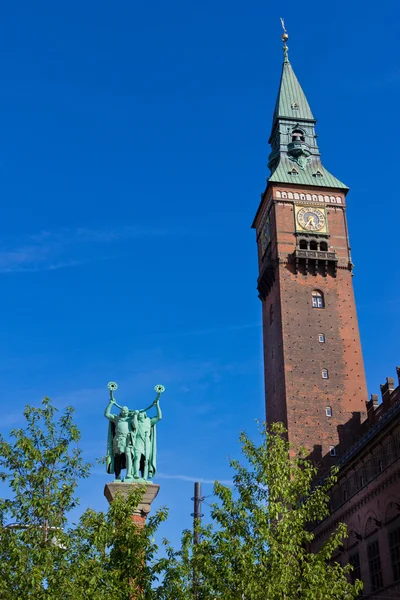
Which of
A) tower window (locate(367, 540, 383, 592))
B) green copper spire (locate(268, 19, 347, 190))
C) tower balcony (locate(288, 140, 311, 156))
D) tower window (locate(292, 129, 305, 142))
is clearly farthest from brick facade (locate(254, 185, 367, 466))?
tower window (locate(367, 540, 383, 592))

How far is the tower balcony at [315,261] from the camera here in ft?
218

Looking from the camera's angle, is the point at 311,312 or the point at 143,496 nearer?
the point at 143,496

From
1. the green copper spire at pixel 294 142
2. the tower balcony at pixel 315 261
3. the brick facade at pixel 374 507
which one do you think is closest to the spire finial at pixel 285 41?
the green copper spire at pixel 294 142

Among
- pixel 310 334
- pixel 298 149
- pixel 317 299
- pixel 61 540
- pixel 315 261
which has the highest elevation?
pixel 298 149

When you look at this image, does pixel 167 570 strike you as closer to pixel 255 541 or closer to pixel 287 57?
pixel 255 541

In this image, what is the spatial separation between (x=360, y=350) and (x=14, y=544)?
4927 cm

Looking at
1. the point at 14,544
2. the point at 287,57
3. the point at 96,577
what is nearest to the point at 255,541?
the point at 96,577

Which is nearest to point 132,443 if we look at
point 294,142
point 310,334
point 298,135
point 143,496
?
point 143,496

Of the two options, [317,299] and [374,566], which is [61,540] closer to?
[374,566]

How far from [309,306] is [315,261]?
3869 millimetres

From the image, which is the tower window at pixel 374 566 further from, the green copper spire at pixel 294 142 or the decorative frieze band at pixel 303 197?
the green copper spire at pixel 294 142

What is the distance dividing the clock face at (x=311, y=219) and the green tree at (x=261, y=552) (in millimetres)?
46218

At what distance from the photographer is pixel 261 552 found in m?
22.2

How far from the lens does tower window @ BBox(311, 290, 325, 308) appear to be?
6600 cm
